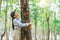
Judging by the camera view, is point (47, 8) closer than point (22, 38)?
No

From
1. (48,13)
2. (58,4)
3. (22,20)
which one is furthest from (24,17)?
(58,4)

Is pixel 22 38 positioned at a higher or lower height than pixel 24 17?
lower

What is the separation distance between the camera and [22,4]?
5664mm

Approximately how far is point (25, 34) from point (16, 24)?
0.41 meters

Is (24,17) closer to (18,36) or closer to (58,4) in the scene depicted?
(18,36)

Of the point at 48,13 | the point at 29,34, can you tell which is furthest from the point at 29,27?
the point at 48,13

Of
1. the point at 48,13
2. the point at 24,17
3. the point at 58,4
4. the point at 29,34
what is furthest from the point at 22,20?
the point at 58,4

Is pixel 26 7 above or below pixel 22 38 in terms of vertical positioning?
above

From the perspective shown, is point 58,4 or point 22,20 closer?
point 22,20

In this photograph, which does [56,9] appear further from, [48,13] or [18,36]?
[18,36]

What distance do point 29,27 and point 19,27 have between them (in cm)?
29

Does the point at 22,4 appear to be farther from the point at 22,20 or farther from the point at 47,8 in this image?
the point at 47,8

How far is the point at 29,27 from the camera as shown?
18.0 ft

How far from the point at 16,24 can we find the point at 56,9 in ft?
51.1
